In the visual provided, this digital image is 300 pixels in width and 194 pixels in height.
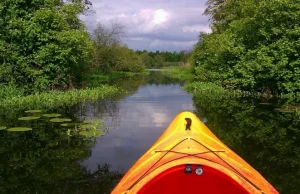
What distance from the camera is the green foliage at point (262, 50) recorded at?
19172mm

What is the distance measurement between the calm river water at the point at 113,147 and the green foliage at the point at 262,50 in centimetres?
520

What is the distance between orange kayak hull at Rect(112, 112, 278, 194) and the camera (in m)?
3.74

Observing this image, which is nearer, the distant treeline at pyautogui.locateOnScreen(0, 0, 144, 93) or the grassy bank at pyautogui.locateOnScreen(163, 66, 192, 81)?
the distant treeline at pyautogui.locateOnScreen(0, 0, 144, 93)

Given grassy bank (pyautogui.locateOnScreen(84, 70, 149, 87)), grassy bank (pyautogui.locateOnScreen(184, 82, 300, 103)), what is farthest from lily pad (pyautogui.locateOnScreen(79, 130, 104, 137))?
grassy bank (pyautogui.locateOnScreen(84, 70, 149, 87))

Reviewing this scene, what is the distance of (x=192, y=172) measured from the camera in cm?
392

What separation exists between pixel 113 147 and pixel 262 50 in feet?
46.8

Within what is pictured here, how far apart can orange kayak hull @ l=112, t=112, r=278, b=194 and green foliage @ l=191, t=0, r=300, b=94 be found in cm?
1617

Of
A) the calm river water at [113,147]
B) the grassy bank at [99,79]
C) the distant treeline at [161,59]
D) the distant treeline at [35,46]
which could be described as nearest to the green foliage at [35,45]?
the distant treeline at [35,46]

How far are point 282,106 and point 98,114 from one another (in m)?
8.30

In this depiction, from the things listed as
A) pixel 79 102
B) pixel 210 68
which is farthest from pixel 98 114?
pixel 210 68

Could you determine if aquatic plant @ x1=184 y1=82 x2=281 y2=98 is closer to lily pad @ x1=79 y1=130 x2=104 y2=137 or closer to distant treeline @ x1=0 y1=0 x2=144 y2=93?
distant treeline @ x1=0 y1=0 x2=144 y2=93

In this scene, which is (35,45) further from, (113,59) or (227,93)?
(113,59)

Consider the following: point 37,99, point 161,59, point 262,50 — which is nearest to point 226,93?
point 262,50

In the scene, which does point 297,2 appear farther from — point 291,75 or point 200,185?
point 200,185
